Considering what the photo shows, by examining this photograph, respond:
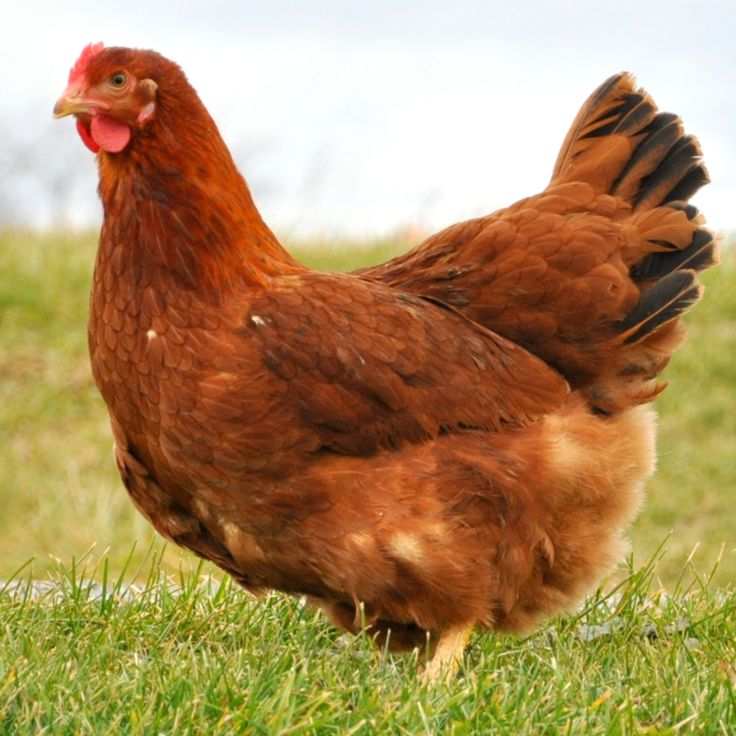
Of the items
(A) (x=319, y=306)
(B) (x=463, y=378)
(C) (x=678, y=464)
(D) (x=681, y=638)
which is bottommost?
(C) (x=678, y=464)

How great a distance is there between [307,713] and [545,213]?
7.28 ft

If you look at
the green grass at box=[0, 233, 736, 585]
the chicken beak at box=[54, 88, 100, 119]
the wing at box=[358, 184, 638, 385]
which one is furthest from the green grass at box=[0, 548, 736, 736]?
the green grass at box=[0, 233, 736, 585]

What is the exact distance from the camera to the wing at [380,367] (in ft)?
13.4

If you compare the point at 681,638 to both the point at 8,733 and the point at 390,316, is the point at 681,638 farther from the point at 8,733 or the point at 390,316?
the point at 8,733

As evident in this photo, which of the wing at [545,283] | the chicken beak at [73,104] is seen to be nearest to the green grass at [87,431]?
the wing at [545,283]

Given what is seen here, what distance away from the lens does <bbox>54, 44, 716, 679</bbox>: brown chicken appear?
13.1 feet

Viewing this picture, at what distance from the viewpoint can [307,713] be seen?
3.27 meters

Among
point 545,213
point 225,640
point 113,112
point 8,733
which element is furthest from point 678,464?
point 8,733

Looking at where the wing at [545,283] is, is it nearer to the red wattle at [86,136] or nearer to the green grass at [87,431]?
the red wattle at [86,136]

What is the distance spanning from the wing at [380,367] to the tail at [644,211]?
0.35 metres

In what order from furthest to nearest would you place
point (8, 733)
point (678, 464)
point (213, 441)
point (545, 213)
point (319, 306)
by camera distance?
point (678, 464)
point (545, 213)
point (319, 306)
point (213, 441)
point (8, 733)

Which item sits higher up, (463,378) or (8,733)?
(463,378)

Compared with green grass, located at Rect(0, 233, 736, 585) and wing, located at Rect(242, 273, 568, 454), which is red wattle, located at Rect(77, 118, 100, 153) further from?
green grass, located at Rect(0, 233, 736, 585)

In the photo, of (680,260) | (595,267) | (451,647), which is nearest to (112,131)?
(595,267)
